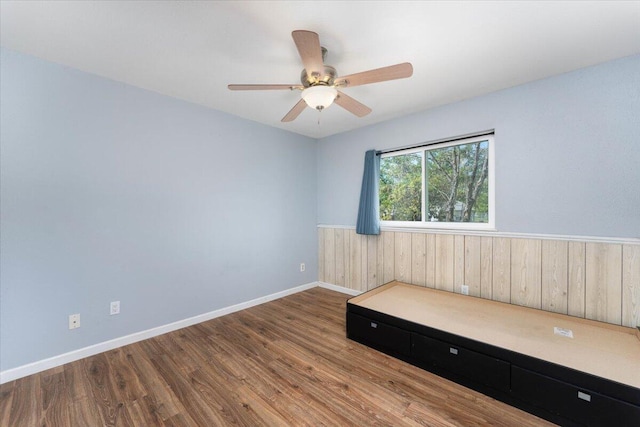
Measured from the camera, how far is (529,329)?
1.98m

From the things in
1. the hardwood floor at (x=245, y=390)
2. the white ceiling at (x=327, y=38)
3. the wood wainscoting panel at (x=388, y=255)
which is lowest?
the hardwood floor at (x=245, y=390)

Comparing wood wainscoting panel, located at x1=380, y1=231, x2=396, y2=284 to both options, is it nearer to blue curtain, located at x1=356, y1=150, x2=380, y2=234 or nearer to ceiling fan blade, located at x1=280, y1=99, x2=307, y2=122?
Result: blue curtain, located at x1=356, y1=150, x2=380, y2=234

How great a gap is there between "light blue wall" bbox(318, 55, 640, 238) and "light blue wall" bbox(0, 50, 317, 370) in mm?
2518

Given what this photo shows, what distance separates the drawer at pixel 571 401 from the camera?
1356mm

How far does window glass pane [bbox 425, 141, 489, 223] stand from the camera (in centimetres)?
273

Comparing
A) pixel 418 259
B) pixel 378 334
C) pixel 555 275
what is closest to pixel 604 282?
pixel 555 275

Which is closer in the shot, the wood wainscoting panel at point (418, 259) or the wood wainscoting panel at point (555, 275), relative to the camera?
the wood wainscoting panel at point (555, 275)

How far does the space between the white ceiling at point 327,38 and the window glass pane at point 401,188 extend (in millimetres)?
1044

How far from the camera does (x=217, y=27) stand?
5.45 feet

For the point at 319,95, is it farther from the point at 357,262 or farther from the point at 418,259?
the point at 357,262

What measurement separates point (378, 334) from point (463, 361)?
69 centimetres

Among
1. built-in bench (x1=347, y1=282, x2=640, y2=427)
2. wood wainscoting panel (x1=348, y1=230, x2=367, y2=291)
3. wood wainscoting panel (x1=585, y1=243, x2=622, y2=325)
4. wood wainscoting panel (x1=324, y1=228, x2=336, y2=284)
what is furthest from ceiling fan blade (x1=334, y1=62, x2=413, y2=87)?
wood wainscoting panel (x1=324, y1=228, x2=336, y2=284)

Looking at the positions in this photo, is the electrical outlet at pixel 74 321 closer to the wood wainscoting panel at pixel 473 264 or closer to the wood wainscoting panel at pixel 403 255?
the wood wainscoting panel at pixel 403 255

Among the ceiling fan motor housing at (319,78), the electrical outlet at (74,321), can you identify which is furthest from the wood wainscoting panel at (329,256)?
the electrical outlet at (74,321)
